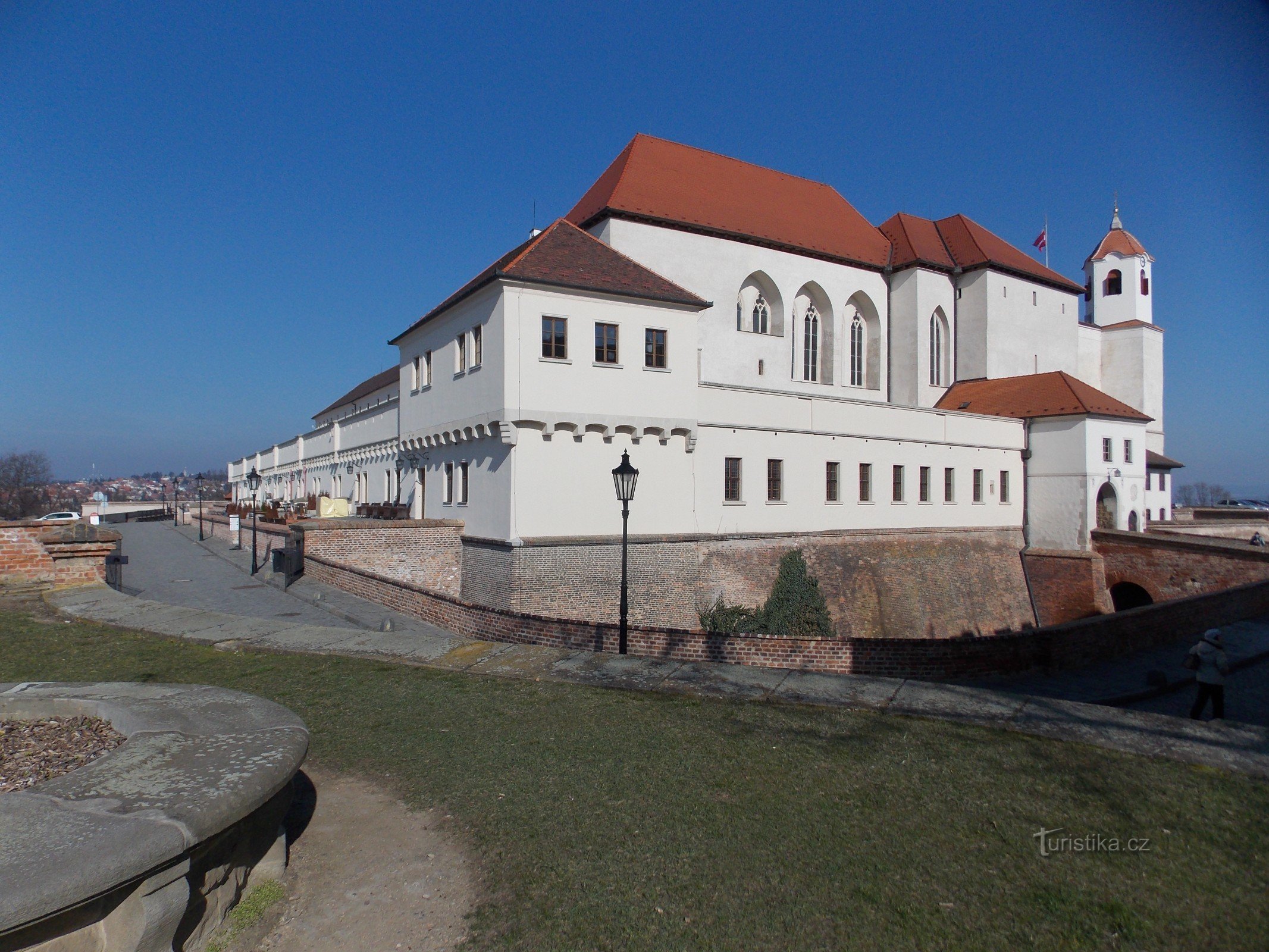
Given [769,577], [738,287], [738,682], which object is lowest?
[769,577]

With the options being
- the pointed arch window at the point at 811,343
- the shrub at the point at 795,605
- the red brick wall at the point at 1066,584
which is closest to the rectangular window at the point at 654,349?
the shrub at the point at 795,605

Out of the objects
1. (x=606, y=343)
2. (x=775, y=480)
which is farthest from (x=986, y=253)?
(x=606, y=343)

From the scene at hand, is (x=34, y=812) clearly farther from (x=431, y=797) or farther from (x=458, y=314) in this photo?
(x=458, y=314)

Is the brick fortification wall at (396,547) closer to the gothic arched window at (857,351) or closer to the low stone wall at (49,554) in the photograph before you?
the low stone wall at (49,554)

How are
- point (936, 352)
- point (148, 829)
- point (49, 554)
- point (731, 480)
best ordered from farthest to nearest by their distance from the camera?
point (936, 352) → point (731, 480) → point (49, 554) → point (148, 829)

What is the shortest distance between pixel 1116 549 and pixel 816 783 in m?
30.9

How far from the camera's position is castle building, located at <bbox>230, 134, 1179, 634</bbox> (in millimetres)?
19609

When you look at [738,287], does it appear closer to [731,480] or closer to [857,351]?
[857,351]

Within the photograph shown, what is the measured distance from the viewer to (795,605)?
934 inches

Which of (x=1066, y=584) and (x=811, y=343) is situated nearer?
(x=1066, y=584)

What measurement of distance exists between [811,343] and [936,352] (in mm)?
7605

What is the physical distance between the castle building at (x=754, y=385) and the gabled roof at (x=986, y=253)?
162 millimetres

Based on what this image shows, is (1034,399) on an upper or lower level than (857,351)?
lower

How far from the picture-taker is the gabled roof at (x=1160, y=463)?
40.8m
